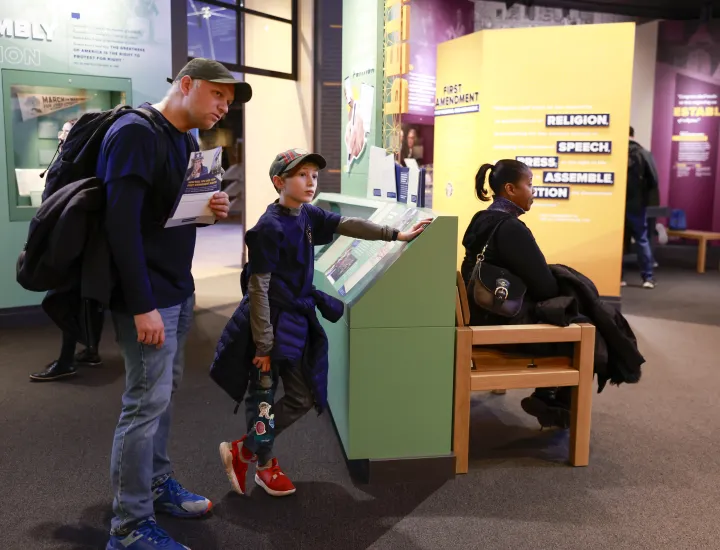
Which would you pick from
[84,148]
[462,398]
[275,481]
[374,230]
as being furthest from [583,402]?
[84,148]

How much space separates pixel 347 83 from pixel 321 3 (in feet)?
12.4

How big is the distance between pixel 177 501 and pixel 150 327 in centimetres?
87

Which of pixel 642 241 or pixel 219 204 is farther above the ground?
pixel 219 204

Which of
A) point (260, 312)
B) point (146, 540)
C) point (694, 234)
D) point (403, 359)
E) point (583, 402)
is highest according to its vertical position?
point (260, 312)

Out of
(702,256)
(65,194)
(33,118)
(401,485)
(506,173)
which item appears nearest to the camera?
(65,194)

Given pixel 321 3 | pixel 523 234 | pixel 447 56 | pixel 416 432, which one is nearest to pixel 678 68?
pixel 447 56

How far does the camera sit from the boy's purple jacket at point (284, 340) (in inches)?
109

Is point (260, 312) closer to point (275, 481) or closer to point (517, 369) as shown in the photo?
point (275, 481)

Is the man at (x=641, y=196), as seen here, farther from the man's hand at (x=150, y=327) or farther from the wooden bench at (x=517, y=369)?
the man's hand at (x=150, y=327)

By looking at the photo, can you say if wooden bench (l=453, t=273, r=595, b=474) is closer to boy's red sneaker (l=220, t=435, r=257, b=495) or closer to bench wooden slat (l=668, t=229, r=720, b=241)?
boy's red sneaker (l=220, t=435, r=257, b=495)

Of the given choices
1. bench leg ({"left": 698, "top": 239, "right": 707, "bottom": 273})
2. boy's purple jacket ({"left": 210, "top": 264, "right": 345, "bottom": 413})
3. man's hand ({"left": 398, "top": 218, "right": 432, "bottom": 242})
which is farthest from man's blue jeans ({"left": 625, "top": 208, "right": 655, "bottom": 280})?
boy's purple jacket ({"left": 210, "top": 264, "right": 345, "bottom": 413})

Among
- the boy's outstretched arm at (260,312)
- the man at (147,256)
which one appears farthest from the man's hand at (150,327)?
the boy's outstretched arm at (260,312)

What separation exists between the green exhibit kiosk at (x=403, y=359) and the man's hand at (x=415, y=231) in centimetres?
3

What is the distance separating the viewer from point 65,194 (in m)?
2.14
